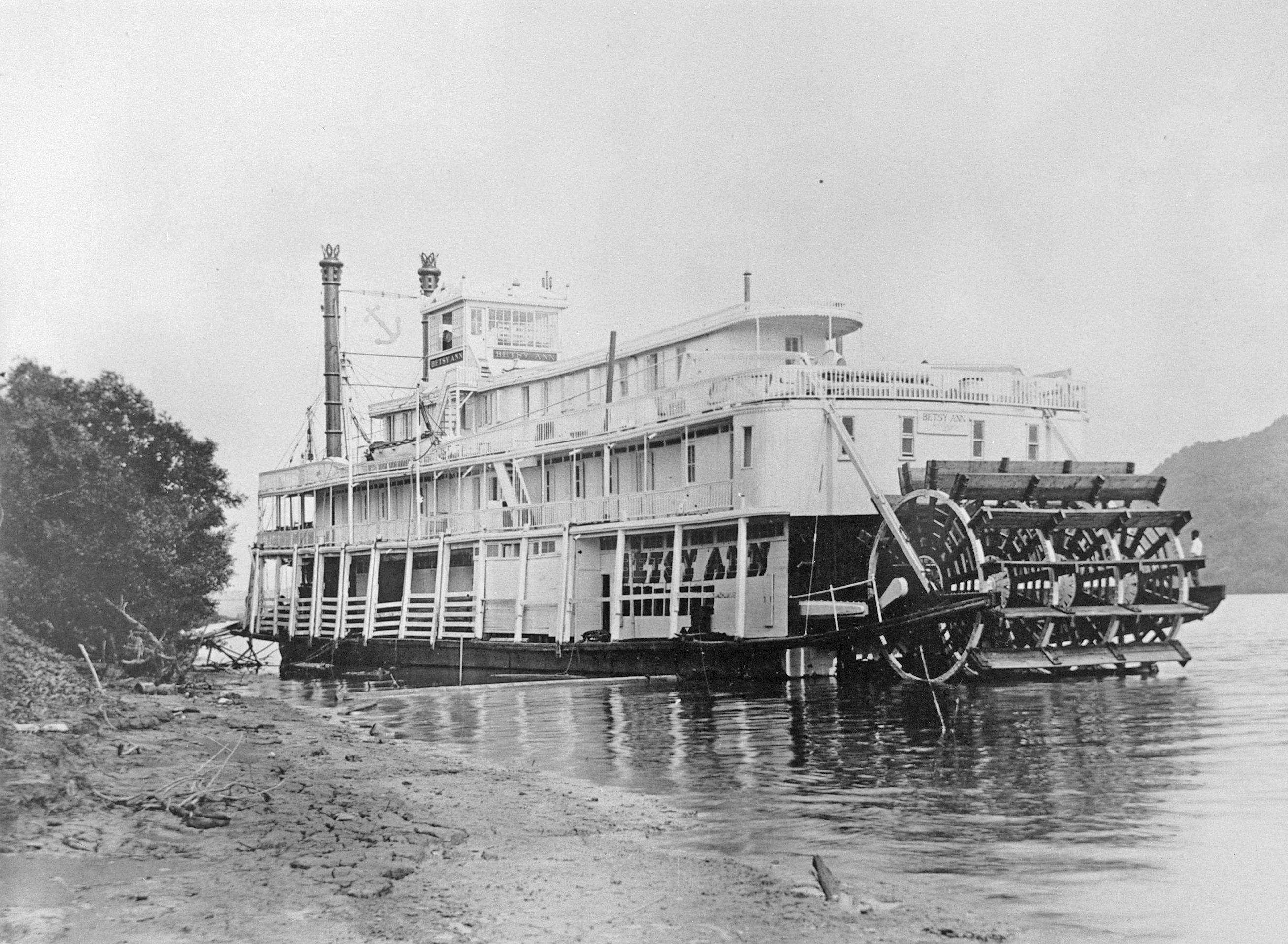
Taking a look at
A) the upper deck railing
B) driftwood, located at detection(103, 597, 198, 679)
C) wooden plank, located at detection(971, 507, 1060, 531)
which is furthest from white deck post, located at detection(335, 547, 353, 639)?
wooden plank, located at detection(971, 507, 1060, 531)

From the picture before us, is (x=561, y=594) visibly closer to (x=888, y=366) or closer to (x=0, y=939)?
(x=888, y=366)

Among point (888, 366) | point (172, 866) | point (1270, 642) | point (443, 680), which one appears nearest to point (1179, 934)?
point (172, 866)

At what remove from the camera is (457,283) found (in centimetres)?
3862

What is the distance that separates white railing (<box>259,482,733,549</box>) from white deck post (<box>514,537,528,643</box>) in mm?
518

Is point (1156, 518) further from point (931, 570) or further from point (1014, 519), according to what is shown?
point (931, 570)

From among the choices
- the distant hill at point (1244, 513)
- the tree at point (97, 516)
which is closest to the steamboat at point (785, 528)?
the tree at point (97, 516)

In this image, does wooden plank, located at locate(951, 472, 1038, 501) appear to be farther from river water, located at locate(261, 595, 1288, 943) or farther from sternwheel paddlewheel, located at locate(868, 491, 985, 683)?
river water, located at locate(261, 595, 1288, 943)

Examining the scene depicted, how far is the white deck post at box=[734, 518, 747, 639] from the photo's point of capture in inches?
894

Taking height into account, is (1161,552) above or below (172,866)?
above

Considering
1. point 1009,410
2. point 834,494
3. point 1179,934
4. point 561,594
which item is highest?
point 1009,410

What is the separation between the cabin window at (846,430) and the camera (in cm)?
2320

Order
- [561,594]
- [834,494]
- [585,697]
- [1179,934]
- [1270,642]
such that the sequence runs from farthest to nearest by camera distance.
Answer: [1270,642]
[561,594]
[834,494]
[585,697]
[1179,934]

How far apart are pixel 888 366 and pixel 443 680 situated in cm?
1284

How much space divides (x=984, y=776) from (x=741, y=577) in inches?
408
